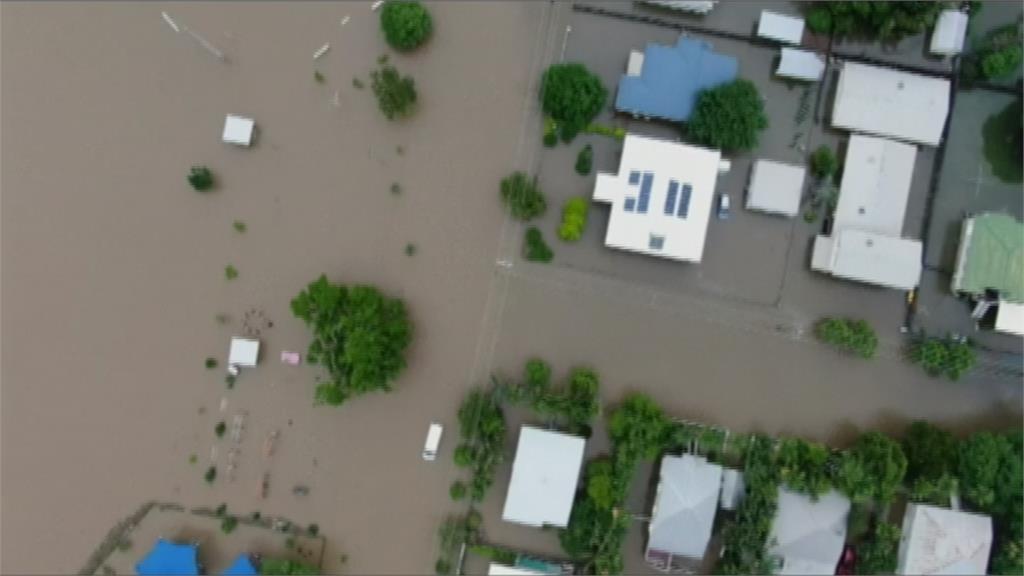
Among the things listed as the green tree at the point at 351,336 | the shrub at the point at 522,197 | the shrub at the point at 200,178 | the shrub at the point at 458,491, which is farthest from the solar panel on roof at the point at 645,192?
the shrub at the point at 200,178

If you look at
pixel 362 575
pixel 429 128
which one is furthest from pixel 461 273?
pixel 362 575

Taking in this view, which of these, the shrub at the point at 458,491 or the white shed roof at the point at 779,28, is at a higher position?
the white shed roof at the point at 779,28

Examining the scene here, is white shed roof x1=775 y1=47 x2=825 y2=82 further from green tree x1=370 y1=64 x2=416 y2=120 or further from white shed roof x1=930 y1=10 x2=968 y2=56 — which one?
green tree x1=370 y1=64 x2=416 y2=120

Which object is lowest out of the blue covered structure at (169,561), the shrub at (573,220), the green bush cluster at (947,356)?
the blue covered structure at (169,561)

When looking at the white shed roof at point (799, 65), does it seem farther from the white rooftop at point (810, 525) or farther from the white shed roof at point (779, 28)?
the white rooftop at point (810, 525)

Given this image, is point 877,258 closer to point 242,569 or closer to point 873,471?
point 873,471

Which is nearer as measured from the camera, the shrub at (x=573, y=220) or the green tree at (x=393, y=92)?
the green tree at (x=393, y=92)

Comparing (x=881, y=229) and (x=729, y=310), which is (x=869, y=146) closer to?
(x=881, y=229)

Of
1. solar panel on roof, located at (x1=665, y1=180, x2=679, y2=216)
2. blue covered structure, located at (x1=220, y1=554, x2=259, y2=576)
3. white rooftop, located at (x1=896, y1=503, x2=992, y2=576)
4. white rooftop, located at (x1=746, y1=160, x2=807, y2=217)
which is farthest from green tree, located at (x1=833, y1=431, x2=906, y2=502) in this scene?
blue covered structure, located at (x1=220, y1=554, x2=259, y2=576)
